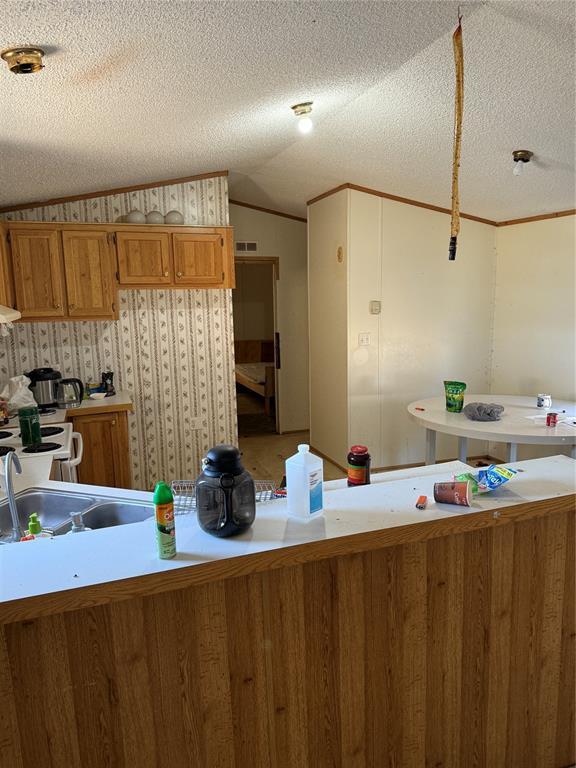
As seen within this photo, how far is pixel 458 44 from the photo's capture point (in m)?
2.04

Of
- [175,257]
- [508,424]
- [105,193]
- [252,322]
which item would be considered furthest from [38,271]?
[252,322]

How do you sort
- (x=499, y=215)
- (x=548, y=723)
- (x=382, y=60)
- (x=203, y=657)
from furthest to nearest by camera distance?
→ (x=499, y=215) → (x=382, y=60) → (x=548, y=723) → (x=203, y=657)

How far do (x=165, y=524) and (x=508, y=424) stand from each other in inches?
119

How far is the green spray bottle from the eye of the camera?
1196 millimetres

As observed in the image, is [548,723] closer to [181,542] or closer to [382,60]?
[181,542]

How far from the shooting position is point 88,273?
13.1ft

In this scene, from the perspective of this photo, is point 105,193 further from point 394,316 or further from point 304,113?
point 394,316

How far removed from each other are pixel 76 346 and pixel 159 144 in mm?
1953

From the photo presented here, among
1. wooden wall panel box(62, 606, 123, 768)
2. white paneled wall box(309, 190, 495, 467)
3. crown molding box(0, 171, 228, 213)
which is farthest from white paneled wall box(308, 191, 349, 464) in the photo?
wooden wall panel box(62, 606, 123, 768)

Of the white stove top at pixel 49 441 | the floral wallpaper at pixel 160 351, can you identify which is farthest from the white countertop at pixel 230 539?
the floral wallpaper at pixel 160 351

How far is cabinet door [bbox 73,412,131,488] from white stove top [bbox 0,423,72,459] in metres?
0.43

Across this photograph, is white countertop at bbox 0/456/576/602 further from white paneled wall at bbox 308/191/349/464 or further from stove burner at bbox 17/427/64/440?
white paneled wall at bbox 308/191/349/464

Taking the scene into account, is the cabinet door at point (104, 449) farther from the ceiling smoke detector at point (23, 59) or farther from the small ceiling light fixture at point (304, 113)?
the ceiling smoke detector at point (23, 59)

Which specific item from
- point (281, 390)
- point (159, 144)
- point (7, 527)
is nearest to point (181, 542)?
point (7, 527)
